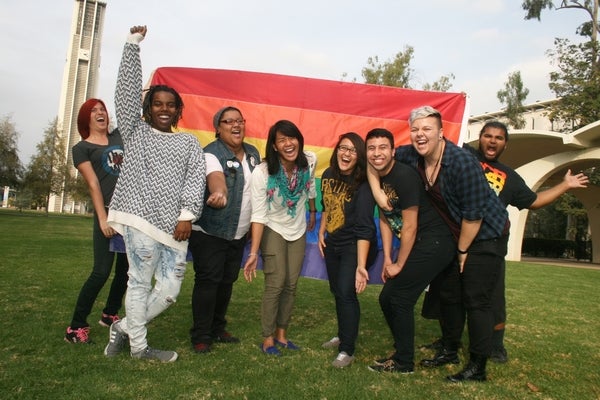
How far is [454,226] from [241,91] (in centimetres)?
308

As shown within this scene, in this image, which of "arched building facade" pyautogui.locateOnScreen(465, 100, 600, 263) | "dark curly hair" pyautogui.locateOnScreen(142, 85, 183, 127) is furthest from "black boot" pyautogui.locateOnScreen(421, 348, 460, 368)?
"arched building facade" pyautogui.locateOnScreen(465, 100, 600, 263)

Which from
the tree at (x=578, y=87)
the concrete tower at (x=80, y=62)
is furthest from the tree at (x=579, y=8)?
the concrete tower at (x=80, y=62)

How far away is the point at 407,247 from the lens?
3.76m

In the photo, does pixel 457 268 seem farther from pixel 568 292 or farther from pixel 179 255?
pixel 568 292

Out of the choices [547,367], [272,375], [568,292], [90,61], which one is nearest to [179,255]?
[272,375]

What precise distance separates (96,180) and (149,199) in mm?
909

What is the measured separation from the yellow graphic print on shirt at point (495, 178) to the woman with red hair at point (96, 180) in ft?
11.5

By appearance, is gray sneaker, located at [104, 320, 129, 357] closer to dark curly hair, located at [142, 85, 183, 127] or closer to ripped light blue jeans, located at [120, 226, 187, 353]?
ripped light blue jeans, located at [120, 226, 187, 353]

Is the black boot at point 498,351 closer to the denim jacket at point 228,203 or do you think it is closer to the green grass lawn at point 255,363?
the green grass lawn at point 255,363

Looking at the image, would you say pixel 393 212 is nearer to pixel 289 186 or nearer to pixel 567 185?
pixel 289 186

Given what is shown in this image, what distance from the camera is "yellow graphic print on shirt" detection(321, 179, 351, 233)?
163 inches

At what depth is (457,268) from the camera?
406 centimetres

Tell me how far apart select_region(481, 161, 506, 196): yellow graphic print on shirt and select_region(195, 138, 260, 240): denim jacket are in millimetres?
2323

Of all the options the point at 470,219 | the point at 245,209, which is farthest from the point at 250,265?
the point at 470,219
